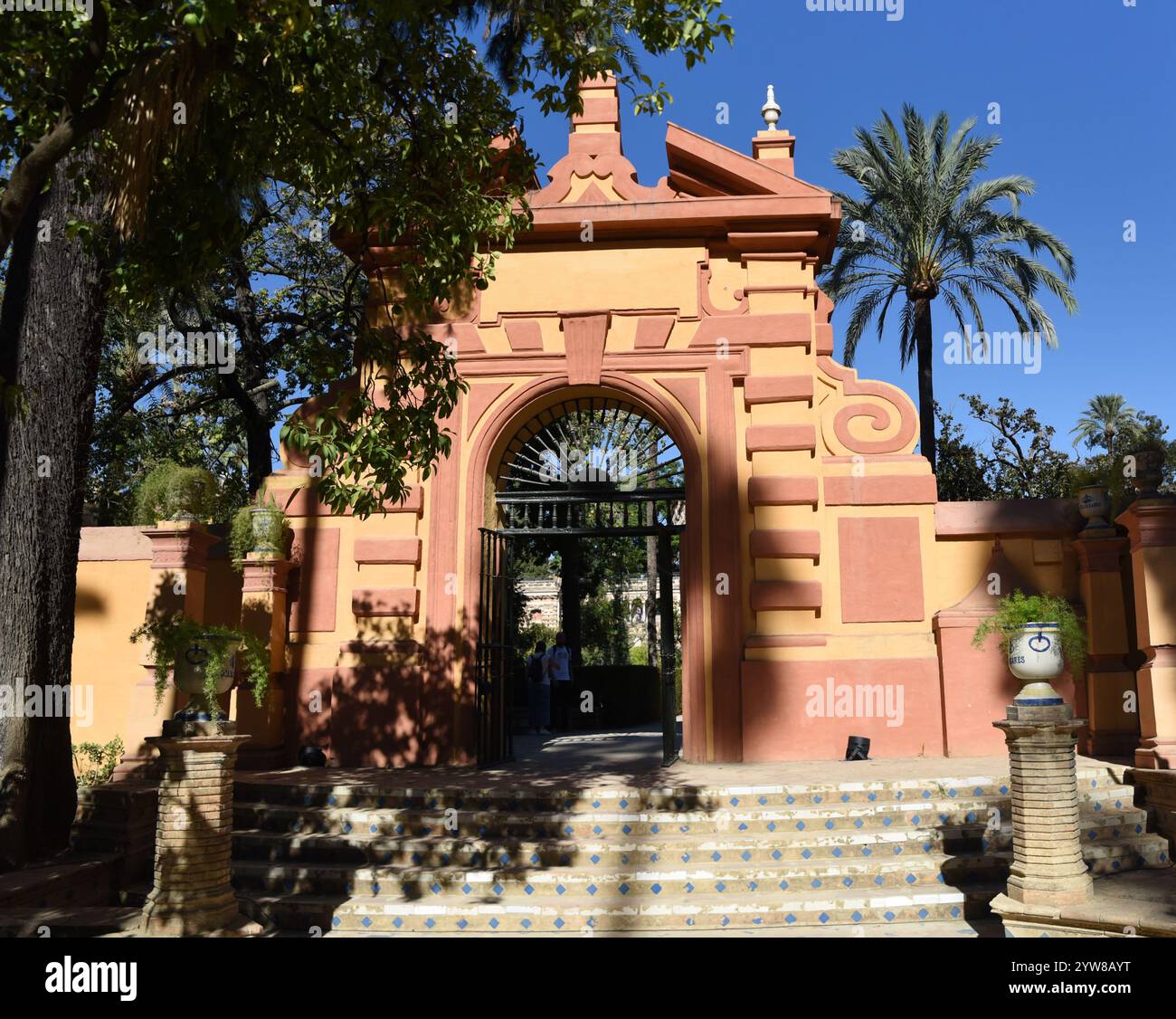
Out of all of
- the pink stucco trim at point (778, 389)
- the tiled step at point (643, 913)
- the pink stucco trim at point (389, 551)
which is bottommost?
the tiled step at point (643, 913)

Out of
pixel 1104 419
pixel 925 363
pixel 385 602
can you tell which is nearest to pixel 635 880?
pixel 385 602

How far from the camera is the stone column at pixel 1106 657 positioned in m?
10.0

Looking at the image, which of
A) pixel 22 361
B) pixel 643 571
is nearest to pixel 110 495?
pixel 22 361

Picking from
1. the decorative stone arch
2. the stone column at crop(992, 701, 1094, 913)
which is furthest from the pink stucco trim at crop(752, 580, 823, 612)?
the stone column at crop(992, 701, 1094, 913)

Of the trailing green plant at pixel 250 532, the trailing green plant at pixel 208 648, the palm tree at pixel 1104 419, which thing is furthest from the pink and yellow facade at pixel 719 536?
the palm tree at pixel 1104 419

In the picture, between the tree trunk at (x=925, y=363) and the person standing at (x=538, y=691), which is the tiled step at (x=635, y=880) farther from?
the tree trunk at (x=925, y=363)

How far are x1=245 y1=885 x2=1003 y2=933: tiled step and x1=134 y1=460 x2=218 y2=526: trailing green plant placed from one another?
5.12 metres

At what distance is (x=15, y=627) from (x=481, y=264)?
4.69 m

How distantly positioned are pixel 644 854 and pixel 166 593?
19.0ft

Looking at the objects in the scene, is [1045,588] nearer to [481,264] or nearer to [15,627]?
[481,264]

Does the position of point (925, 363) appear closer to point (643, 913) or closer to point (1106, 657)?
point (1106, 657)

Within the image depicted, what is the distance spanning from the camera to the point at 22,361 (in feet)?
25.2

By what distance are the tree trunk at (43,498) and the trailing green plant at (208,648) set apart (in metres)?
1.03
